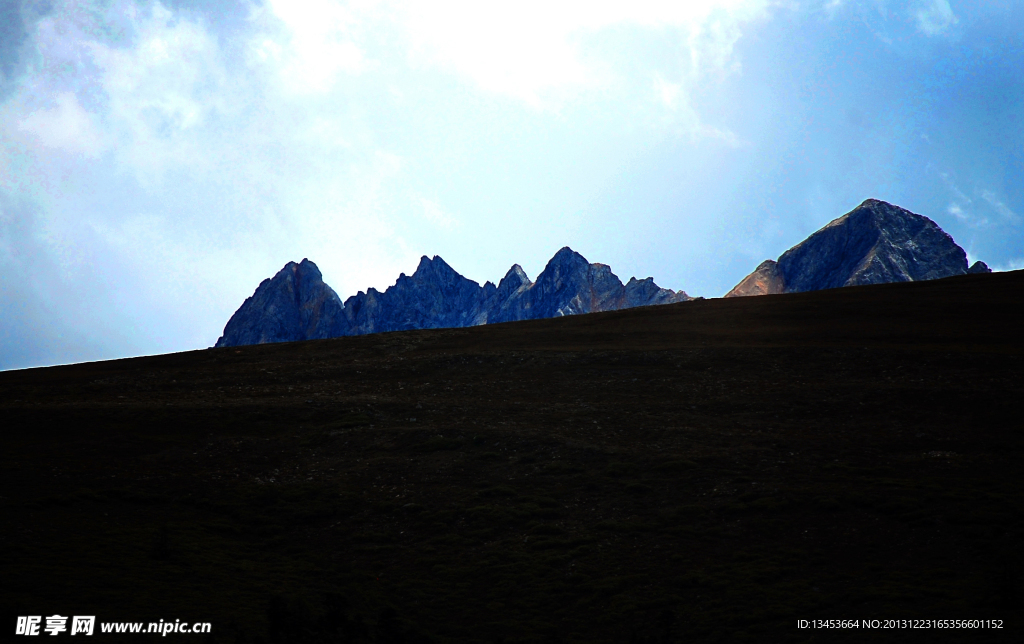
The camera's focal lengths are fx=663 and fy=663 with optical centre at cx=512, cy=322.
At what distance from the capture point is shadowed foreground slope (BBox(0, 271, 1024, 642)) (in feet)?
74.2

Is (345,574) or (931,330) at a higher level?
(931,330)

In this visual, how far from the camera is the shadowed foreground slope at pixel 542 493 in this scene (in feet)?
74.2

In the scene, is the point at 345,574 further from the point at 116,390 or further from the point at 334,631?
the point at 116,390

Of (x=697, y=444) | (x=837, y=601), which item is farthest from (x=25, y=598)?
(x=697, y=444)

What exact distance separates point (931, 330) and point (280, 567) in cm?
6316

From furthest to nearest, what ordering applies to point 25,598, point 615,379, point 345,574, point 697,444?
1. point 615,379
2. point 697,444
3. point 345,574
4. point 25,598

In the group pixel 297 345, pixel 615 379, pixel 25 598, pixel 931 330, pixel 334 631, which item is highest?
pixel 297 345

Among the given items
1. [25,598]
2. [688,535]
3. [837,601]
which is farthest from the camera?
[688,535]

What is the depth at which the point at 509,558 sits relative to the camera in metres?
28.2

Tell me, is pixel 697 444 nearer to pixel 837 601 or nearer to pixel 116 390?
pixel 837 601

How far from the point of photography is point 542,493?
34906 millimetres

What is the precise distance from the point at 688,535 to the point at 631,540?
2486 millimetres

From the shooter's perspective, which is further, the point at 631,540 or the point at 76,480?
the point at 76,480

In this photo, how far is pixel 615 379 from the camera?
183ft
